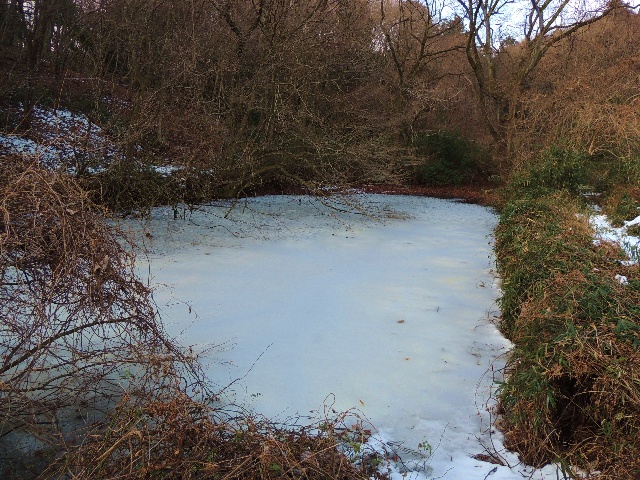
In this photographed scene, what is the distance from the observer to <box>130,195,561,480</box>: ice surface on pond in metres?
4.26

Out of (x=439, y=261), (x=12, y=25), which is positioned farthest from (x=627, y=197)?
(x=12, y=25)

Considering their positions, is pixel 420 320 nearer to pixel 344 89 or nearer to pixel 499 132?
pixel 344 89

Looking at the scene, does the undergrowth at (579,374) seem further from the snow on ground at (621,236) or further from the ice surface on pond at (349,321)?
the snow on ground at (621,236)

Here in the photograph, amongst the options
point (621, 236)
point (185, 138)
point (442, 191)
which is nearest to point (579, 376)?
point (621, 236)

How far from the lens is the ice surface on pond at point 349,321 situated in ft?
14.0

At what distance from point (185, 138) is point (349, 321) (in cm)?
668

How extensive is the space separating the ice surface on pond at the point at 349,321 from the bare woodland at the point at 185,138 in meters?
0.65

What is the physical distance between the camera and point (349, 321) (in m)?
6.29

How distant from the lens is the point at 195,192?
445 inches

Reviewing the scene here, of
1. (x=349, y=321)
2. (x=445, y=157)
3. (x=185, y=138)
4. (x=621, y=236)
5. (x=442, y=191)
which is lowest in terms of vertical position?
(x=349, y=321)

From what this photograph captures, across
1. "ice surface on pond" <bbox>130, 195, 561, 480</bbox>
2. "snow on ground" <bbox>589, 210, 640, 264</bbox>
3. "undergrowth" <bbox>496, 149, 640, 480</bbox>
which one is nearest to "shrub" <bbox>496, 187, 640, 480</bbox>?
"undergrowth" <bbox>496, 149, 640, 480</bbox>

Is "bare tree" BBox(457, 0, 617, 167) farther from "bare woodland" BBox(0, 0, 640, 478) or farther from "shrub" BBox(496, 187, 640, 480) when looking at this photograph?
"shrub" BBox(496, 187, 640, 480)

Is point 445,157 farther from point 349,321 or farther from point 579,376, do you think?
point 579,376

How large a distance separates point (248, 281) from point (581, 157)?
6634 millimetres
